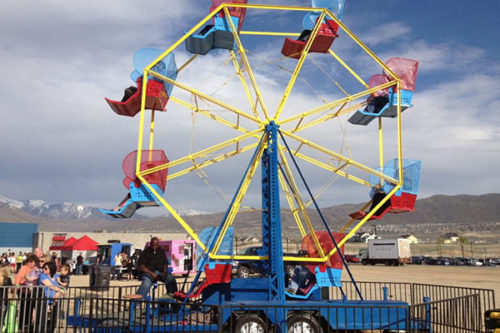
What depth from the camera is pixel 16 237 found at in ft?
197

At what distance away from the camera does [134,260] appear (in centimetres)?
3178

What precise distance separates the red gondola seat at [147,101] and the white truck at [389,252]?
3669 centimetres

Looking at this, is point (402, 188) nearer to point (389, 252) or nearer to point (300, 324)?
point (300, 324)

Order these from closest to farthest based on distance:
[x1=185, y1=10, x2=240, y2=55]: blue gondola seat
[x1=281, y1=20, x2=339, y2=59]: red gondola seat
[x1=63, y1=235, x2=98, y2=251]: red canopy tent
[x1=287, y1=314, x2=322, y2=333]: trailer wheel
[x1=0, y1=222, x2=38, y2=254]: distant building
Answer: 1. [x1=287, y1=314, x2=322, y2=333]: trailer wheel
2. [x1=185, y1=10, x2=240, y2=55]: blue gondola seat
3. [x1=281, y1=20, x2=339, y2=59]: red gondola seat
4. [x1=63, y1=235, x2=98, y2=251]: red canopy tent
5. [x1=0, y1=222, x2=38, y2=254]: distant building

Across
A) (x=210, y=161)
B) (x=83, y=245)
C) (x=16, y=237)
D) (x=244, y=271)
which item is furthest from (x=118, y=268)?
(x=16, y=237)

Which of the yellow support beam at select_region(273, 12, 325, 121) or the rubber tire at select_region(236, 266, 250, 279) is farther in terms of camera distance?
the rubber tire at select_region(236, 266, 250, 279)

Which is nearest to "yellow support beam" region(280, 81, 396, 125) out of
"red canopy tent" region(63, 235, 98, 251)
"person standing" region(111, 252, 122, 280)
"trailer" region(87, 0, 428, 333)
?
"trailer" region(87, 0, 428, 333)

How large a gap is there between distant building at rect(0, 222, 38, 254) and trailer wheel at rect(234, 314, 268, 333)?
5574cm

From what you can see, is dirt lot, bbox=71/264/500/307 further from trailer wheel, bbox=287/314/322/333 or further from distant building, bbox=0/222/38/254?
distant building, bbox=0/222/38/254

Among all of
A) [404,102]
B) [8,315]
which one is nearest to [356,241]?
[404,102]

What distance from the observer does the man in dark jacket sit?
10664 millimetres

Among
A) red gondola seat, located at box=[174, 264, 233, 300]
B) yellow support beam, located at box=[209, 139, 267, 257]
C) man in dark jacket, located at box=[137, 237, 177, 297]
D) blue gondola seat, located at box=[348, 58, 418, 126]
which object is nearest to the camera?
red gondola seat, located at box=[174, 264, 233, 300]

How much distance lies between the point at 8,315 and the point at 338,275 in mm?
7045

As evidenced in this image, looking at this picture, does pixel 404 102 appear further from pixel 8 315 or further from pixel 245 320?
pixel 8 315
